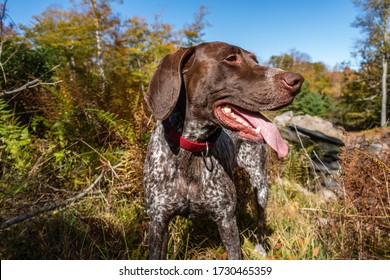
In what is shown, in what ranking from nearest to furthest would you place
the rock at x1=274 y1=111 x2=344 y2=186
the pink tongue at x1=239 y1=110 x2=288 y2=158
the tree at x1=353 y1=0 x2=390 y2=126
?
the pink tongue at x1=239 y1=110 x2=288 y2=158 → the rock at x1=274 y1=111 x2=344 y2=186 → the tree at x1=353 y1=0 x2=390 y2=126

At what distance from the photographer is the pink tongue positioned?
208 centimetres

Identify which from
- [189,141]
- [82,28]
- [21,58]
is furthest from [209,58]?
[82,28]

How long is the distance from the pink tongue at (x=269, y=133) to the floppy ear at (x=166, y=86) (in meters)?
0.52

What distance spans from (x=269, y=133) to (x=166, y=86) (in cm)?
83

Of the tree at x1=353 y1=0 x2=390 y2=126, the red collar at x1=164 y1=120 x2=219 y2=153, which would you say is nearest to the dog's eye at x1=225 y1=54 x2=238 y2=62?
the red collar at x1=164 y1=120 x2=219 y2=153

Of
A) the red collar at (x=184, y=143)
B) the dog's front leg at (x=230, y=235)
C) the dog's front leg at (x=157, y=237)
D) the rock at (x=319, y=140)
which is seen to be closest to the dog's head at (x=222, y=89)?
the red collar at (x=184, y=143)

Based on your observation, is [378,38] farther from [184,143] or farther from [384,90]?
[184,143]

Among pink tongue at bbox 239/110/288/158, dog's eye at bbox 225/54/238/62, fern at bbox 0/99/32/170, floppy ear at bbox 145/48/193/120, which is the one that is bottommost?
fern at bbox 0/99/32/170

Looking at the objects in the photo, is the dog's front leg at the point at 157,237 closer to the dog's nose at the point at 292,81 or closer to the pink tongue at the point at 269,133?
the pink tongue at the point at 269,133

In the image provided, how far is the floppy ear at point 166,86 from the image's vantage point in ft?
7.15

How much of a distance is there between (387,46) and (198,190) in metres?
22.7

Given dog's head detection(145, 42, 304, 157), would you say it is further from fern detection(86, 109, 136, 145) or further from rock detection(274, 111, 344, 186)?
rock detection(274, 111, 344, 186)

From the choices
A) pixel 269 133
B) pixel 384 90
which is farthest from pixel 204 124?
pixel 384 90

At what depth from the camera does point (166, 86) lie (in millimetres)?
2215
